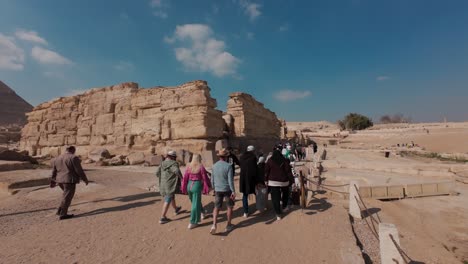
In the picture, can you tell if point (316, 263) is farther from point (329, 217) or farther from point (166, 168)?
point (166, 168)

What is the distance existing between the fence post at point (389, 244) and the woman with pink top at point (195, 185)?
110 inches

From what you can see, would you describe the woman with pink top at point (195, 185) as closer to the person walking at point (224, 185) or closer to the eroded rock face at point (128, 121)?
the person walking at point (224, 185)

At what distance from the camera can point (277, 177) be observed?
4.76 m

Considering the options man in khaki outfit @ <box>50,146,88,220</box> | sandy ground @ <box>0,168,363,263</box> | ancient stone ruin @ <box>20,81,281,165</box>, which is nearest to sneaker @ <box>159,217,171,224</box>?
sandy ground @ <box>0,168,363,263</box>

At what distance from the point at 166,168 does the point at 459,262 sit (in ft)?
18.1

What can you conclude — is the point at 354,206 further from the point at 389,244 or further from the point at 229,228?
the point at 229,228

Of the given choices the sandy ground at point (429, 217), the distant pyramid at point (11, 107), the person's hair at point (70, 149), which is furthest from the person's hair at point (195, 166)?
the distant pyramid at point (11, 107)

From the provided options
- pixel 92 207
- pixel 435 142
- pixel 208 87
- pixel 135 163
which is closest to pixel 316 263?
pixel 92 207

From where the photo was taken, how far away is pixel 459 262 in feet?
13.2

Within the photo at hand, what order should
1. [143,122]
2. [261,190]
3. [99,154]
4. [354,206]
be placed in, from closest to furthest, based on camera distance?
[261,190] < [354,206] < [143,122] < [99,154]

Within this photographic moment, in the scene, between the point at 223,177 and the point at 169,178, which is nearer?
the point at 223,177

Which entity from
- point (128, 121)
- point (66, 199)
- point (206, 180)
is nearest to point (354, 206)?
point (206, 180)

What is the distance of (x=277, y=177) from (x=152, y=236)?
2.55 meters

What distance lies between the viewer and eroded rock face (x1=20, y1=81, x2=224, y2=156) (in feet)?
35.4
